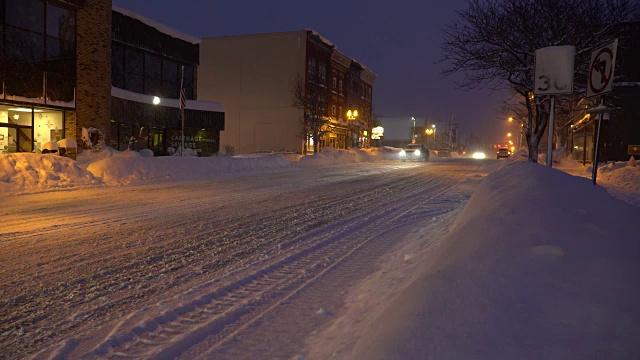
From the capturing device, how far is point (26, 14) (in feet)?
61.7

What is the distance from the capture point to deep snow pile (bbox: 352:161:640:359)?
2369 mm

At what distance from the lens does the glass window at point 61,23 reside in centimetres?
1962

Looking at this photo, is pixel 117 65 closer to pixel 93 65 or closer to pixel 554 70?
pixel 93 65

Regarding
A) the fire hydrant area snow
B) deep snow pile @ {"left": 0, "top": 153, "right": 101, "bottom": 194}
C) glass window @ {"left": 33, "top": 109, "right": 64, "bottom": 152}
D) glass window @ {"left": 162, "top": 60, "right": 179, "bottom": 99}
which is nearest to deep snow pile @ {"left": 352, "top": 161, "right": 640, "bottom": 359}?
the fire hydrant area snow

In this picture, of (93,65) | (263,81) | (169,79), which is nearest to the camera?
(93,65)

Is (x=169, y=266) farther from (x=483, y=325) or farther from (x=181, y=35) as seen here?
(x=181, y=35)

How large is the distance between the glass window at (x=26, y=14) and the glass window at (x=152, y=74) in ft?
31.4

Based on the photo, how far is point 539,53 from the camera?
29.4ft

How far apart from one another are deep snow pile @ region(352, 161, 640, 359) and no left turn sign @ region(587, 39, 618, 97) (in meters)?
2.84

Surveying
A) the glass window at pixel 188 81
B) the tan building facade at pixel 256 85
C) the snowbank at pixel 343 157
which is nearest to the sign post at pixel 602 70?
the snowbank at pixel 343 157

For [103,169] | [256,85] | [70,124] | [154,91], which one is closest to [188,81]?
[154,91]

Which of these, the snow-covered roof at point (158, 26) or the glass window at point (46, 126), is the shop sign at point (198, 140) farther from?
the glass window at point (46, 126)

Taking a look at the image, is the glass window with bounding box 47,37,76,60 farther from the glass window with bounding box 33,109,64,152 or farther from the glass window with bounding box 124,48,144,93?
the glass window with bounding box 124,48,144,93

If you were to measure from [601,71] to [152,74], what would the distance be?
2785 cm
